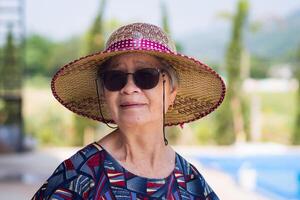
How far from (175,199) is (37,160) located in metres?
7.98

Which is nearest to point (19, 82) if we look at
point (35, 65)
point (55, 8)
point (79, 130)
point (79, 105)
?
point (79, 130)

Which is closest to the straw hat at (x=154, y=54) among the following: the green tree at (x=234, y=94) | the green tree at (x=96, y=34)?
the green tree at (x=96, y=34)

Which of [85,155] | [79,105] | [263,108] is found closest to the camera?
[85,155]

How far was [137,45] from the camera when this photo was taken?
1.44m

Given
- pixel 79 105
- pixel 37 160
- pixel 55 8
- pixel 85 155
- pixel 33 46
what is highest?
pixel 55 8

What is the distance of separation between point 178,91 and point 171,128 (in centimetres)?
1018

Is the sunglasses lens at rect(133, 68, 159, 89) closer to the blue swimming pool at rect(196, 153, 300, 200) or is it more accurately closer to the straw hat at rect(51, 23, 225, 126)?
the straw hat at rect(51, 23, 225, 126)

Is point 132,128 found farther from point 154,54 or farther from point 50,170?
point 50,170

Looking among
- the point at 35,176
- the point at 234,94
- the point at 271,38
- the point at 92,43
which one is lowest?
the point at 35,176

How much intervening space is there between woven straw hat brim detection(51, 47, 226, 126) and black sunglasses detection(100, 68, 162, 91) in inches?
1.7

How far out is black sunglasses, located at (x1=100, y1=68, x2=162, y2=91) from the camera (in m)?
1.44

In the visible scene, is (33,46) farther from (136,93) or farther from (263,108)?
(136,93)

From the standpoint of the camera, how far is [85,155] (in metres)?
1.41

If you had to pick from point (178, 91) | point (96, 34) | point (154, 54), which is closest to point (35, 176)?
point (96, 34)
